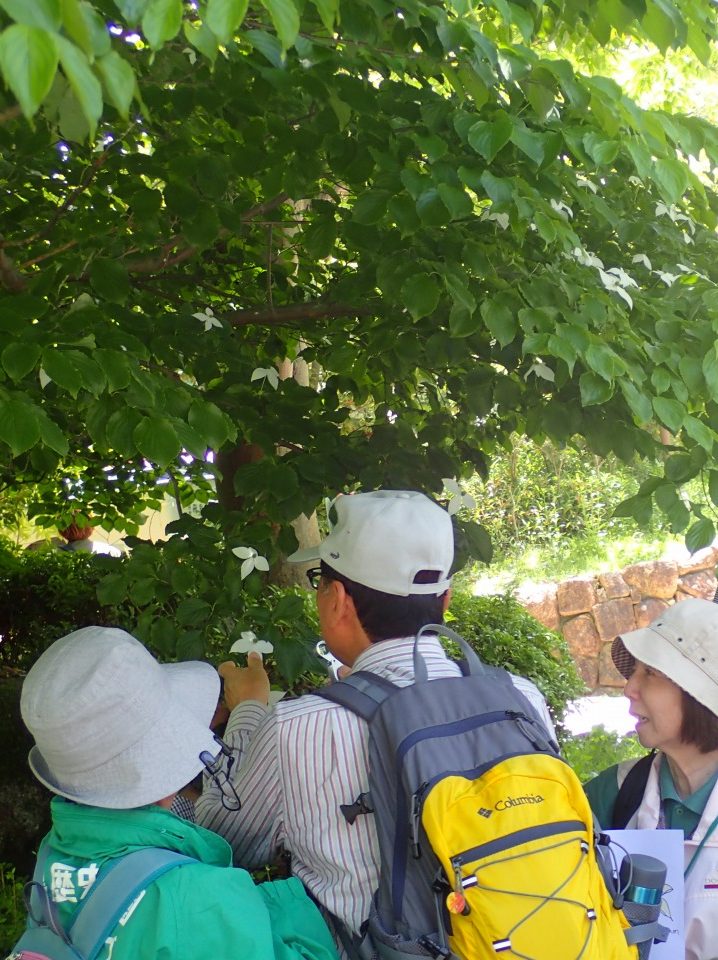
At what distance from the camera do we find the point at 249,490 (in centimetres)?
273

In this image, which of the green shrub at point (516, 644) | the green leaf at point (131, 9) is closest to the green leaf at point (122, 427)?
the green leaf at point (131, 9)

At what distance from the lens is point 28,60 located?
0.85 meters

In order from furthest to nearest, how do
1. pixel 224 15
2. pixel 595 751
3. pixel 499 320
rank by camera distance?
pixel 595 751
pixel 499 320
pixel 224 15

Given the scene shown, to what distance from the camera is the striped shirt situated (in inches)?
59.4

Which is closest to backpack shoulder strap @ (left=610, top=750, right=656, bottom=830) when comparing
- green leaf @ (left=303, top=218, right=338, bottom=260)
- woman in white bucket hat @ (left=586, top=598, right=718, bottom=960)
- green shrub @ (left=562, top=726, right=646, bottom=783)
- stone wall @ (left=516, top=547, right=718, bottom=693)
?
woman in white bucket hat @ (left=586, top=598, right=718, bottom=960)

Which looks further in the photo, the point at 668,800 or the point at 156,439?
the point at 156,439

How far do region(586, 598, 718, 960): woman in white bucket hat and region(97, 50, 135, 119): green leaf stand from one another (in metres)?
1.46

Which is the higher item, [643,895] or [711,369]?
[711,369]

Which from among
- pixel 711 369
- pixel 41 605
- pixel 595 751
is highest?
pixel 711 369

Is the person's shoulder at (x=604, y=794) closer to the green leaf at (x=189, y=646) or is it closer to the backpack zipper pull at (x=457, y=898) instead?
the backpack zipper pull at (x=457, y=898)

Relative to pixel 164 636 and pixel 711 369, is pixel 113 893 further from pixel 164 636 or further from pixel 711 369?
pixel 711 369

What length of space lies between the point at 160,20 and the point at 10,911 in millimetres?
3036

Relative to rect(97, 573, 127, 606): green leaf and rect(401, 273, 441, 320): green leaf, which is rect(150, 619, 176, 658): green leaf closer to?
rect(97, 573, 127, 606): green leaf

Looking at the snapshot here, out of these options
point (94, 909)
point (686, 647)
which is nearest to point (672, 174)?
point (686, 647)
